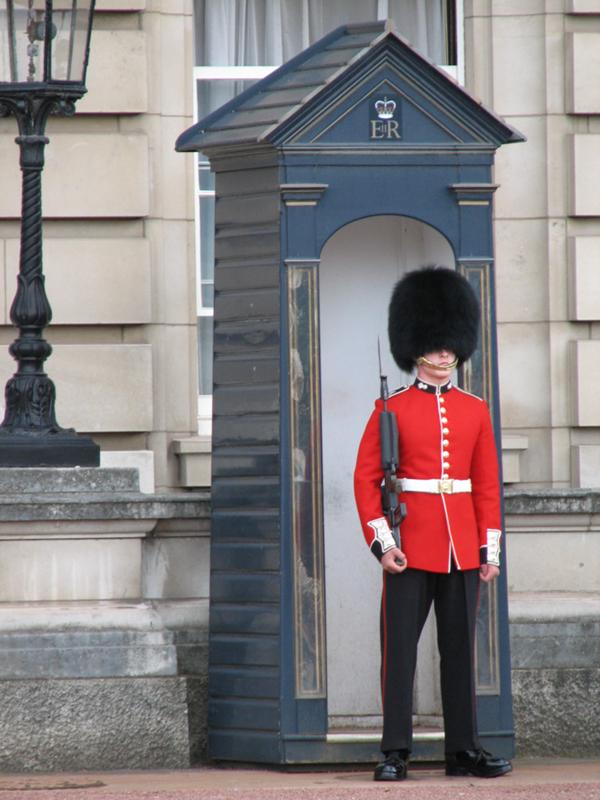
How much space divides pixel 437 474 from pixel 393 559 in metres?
0.32

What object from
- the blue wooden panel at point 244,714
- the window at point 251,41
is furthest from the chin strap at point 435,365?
the window at point 251,41

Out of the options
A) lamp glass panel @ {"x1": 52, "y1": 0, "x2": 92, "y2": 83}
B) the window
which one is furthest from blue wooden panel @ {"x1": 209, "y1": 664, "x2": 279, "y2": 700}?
lamp glass panel @ {"x1": 52, "y1": 0, "x2": 92, "y2": 83}

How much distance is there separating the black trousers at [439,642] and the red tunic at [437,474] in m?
0.08

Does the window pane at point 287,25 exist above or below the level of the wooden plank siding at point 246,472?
above

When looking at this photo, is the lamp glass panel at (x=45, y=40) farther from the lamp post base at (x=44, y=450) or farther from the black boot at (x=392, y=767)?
the black boot at (x=392, y=767)

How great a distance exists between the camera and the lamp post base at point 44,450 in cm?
677

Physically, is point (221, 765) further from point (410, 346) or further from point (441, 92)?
point (441, 92)

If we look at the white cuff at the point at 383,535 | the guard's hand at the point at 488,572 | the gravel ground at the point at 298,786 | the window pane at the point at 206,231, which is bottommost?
the gravel ground at the point at 298,786

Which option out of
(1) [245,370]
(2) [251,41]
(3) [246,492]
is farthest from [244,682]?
(2) [251,41]

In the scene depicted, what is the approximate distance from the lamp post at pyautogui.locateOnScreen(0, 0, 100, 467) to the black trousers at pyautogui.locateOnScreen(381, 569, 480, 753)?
1.27m

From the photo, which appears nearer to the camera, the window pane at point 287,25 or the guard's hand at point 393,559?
the guard's hand at point 393,559

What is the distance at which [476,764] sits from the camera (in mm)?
6270

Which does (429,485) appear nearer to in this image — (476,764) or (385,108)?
(476,764)

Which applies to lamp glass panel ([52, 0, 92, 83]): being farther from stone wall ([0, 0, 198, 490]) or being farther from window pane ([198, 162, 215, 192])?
window pane ([198, 162, 215, 192])
